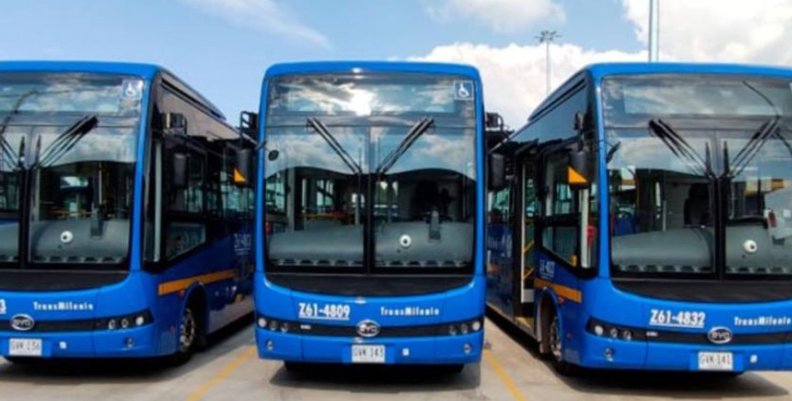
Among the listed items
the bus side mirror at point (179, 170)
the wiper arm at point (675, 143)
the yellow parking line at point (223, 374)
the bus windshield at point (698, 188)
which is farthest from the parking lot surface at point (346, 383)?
the wiper arm at point (675, 143)

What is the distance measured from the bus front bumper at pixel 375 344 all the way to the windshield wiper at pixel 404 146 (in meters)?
1.72

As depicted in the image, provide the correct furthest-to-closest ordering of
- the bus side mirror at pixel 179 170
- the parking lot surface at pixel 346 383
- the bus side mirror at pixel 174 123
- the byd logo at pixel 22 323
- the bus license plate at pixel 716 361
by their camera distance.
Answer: the bus side mirror at pixel 174 123
the bus side mirror at pixel 179 170
the parking lot surface at pixel 346 383
the byd logo at pixel 22 323
the bus license plate at pixel 716 361

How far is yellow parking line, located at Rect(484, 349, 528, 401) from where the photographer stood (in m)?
8.23

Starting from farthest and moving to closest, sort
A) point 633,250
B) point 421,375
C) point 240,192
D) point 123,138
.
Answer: point 240,192 < point 421,375 < point 123,138 < point 633,250

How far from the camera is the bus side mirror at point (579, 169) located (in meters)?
7.79

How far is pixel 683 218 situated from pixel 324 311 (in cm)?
361

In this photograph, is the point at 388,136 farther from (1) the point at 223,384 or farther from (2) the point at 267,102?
(1) the point at 223,384

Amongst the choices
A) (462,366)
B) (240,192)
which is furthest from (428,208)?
(240,192)

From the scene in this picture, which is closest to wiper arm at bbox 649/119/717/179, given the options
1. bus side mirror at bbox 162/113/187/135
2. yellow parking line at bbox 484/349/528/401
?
yellow parking line at bbox 484/349/528/401

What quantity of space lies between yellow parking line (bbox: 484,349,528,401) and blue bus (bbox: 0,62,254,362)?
12.3 ft

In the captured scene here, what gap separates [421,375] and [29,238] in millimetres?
4426

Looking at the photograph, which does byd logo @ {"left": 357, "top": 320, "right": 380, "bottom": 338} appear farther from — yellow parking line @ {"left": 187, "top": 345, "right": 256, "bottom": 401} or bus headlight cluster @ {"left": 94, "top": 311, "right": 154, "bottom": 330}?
bus headlight cluster @ {"left": 94, "top": 311, "right": 154, "bottom": 330}

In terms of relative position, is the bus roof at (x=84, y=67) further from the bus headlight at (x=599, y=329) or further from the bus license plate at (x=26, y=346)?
the bus headlight at (x=599, y=329)

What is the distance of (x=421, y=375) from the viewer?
915 centimetres
